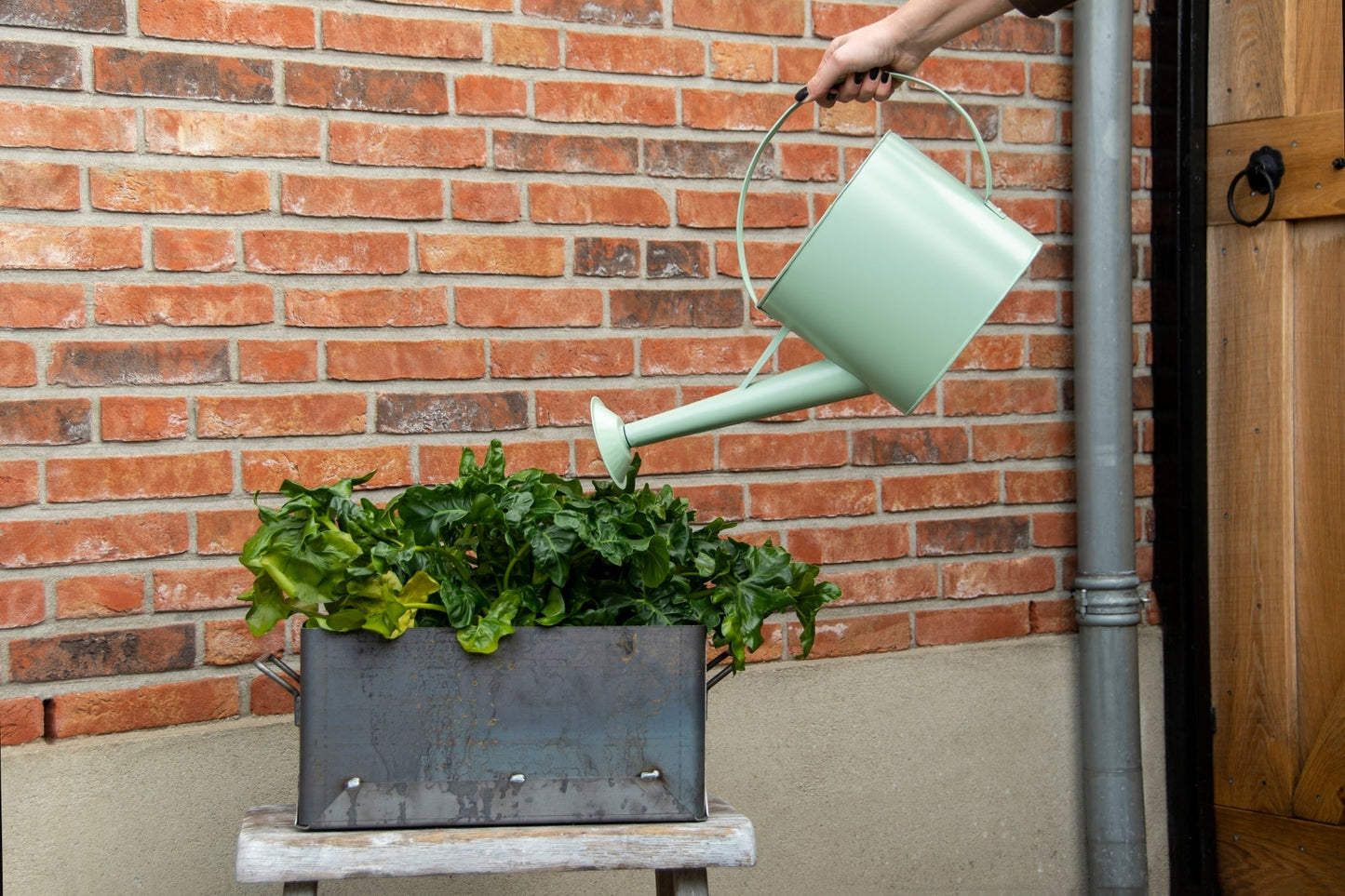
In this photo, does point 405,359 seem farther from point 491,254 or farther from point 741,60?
point 741,60

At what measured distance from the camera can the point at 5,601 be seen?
1.36 metres

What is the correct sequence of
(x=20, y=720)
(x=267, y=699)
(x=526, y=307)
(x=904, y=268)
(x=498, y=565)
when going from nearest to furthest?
(x=904, y=268) → (x=498, y=565) → (x=20, y=720) → (x=267, y=699) → (x=526, y=307)

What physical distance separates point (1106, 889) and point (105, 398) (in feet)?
5.07

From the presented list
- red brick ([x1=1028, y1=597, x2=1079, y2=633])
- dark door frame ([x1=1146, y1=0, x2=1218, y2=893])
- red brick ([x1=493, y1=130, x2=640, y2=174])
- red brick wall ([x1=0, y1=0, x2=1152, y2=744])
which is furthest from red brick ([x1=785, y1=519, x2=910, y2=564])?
red brick ([x1=493, y1=130, x2=640, y2=174])

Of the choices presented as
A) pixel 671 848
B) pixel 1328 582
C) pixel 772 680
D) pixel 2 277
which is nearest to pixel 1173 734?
pixel 1328 582

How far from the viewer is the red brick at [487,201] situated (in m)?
1.54

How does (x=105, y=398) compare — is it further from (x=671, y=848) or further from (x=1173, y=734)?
(x=1173, y=734)

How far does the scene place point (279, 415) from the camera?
4.84ft

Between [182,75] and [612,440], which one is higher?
[182,75]

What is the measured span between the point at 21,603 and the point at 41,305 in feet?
1.12

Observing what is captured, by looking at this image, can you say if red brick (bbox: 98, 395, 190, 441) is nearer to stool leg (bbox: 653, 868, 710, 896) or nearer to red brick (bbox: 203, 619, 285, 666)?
red brick (bbox: 203, 619, 285, 666)

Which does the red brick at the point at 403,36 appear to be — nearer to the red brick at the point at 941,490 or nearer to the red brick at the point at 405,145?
the red brick at the point at 405,145

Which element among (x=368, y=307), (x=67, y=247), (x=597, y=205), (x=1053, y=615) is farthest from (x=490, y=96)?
(x=1053, y=615)

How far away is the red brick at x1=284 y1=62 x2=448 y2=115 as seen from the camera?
147 centimetres
